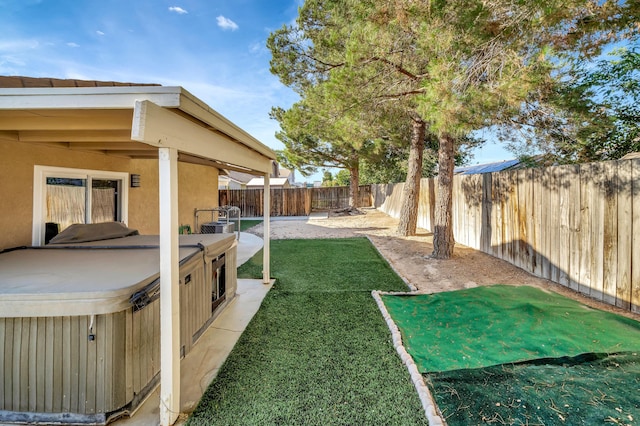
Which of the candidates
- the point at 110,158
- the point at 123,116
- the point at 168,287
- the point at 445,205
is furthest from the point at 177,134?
the point at 445,205

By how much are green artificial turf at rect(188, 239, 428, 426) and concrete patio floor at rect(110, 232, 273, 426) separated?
3.4 inches

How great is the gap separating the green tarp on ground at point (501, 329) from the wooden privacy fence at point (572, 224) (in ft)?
1.74

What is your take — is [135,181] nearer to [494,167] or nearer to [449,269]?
[449,269]

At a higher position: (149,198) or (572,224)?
(149,198)

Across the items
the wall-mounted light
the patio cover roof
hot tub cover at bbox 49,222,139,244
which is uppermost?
the patio cover roof

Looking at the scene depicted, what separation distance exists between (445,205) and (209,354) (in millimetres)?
5513

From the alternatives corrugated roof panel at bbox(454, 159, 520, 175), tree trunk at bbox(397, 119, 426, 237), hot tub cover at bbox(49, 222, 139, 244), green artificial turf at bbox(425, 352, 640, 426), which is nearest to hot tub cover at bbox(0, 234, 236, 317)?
hot tub cover at bbox(49, 222, 139, 244)

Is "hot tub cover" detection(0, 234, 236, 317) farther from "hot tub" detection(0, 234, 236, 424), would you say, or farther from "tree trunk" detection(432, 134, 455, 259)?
"tree trunk" detection(432, 134, 455, 259)

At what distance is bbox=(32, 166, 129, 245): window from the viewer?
3.44 m

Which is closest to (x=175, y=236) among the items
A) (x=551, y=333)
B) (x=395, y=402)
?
(x=395, y=402)

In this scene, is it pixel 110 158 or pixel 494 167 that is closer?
pixel 110 158

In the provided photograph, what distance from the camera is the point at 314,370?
250 cm

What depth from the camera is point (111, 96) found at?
71.2 inches

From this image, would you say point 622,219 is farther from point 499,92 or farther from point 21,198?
point 21,198
